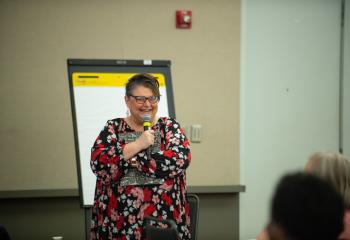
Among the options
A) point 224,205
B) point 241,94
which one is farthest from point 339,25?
point 224,205

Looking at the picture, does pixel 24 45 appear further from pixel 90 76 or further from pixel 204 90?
pixel 204 90

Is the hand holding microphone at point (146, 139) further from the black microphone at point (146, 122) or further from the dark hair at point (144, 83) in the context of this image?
the dark hair at point (144, 83)

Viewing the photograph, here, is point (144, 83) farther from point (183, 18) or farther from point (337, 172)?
point (183, 18)

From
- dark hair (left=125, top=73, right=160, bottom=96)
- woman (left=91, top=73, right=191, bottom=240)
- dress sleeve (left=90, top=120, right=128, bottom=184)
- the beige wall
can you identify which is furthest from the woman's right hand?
the beige wall

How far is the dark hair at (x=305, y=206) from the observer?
0.84 m

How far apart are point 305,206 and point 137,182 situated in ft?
4.83

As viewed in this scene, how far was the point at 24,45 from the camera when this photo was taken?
373 centimetres

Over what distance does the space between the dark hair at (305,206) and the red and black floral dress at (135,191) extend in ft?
4.49

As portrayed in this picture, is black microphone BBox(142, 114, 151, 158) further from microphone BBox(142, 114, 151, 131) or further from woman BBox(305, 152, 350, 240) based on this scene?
woman BBox(305, 152, 350, 240)

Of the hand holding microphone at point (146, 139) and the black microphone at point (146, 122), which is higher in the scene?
the black microphone at point (146, 122)

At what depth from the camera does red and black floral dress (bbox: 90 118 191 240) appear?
221 centimetres

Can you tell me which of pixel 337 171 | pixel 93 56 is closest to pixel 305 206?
pixel 337 171

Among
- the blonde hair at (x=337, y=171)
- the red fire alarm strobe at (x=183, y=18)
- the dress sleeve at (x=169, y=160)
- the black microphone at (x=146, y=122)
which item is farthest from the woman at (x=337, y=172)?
the red fire alarm strobe at (x=183, y=18)

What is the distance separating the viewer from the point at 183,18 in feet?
12.6
